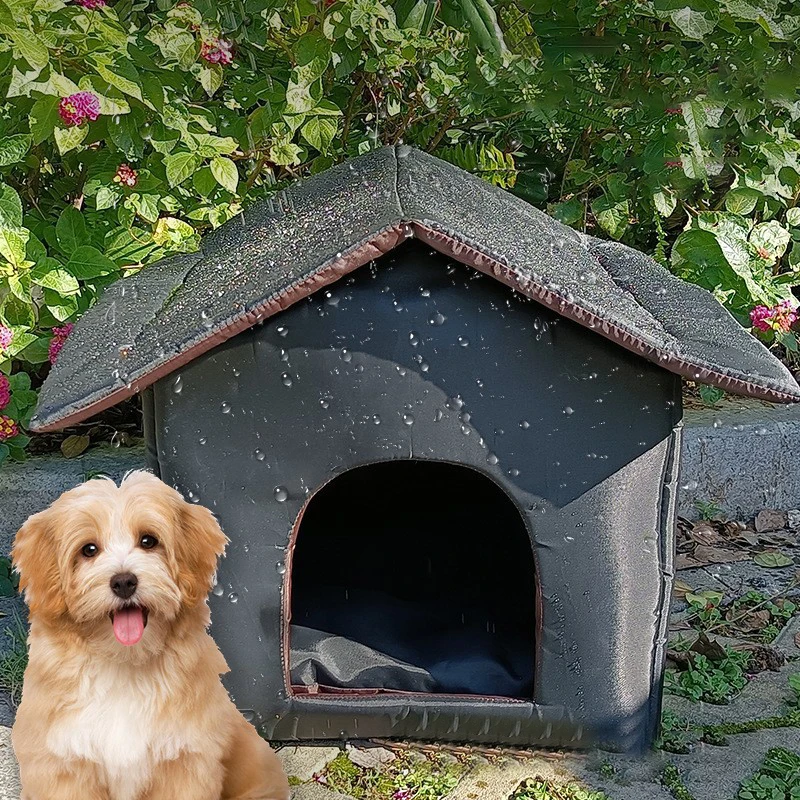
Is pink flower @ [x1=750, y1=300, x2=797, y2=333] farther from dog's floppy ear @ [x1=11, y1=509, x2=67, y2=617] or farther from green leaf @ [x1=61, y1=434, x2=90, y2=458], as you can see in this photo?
dog's floppy ear @ [x1=11, y1=509, x2=67, y2=617]

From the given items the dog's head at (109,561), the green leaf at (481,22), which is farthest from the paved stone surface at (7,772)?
the green leaf at (481,22)

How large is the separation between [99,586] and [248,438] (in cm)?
58

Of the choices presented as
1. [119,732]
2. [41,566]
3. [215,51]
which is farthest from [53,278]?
[119,732]

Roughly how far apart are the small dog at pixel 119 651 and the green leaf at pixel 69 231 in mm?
1304

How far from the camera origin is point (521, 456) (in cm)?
215

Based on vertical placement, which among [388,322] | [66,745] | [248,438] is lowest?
[66,745]

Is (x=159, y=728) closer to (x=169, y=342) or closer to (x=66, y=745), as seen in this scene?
(x=66, y=745)

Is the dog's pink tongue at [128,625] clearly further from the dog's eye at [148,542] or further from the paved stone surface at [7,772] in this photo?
the paved stone surface at [7,772]

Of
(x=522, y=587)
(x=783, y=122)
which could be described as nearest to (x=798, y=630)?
(x=522, y=587)

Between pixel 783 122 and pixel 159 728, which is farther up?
pixel 783 122

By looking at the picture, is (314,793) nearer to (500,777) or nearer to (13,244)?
(500,777)

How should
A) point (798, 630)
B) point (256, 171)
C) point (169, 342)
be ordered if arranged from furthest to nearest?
point (256, 171) → point (798, 630) → point (169, 342)

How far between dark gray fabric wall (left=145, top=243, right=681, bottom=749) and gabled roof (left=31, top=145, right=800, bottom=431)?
0.30 feet

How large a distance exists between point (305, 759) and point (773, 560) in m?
1.71
